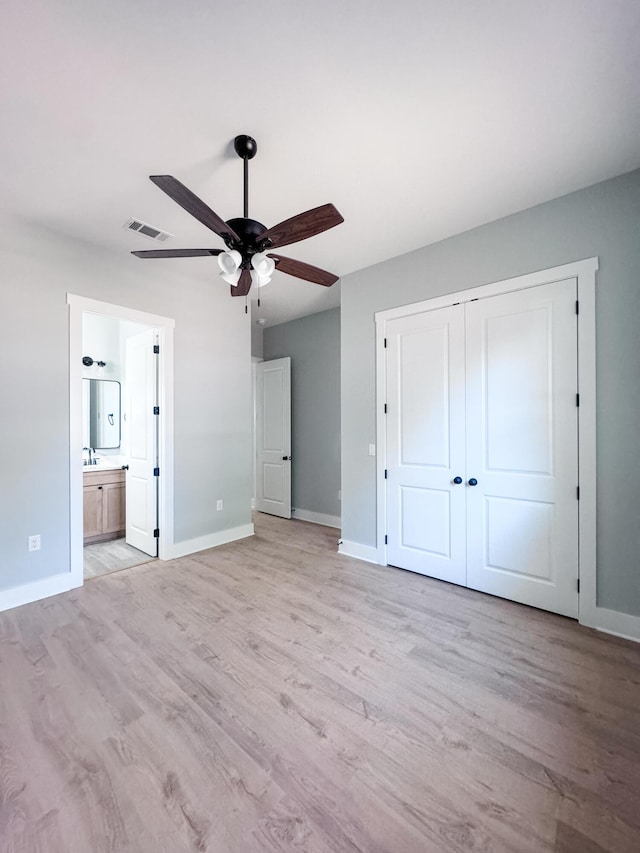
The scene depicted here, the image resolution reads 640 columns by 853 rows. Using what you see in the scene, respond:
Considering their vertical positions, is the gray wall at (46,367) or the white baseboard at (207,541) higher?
the gray wall at (46,367)

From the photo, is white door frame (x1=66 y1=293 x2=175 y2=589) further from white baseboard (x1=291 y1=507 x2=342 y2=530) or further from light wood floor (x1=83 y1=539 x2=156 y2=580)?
white baseboard (x1=291 y1=507 x2=342 y2=530)

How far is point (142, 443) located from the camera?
148 inches

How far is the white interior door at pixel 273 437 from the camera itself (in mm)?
5199

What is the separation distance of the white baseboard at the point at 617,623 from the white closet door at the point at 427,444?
87 centimetres

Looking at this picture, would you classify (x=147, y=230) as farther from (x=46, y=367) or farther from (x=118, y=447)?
(x=118, y=447)

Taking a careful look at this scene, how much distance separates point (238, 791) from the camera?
1.29 meters

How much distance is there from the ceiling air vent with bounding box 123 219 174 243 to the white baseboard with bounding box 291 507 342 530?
143 inches

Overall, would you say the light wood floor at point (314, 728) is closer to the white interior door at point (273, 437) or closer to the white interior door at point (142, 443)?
the white interior door at point (142, 443)

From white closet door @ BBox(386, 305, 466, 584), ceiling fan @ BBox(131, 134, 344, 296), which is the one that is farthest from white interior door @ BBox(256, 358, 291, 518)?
ceiling fan @ BBox(131, 134, 344, 296)

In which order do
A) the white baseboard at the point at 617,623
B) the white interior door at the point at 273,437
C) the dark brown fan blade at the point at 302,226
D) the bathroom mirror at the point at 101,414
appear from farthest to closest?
the white interior door at the point at 273,437 → the bathroom mirror at the point at 101,414 → the white baseboard at the point at 617,623 → the dark brown fan blade at the point at 302,226

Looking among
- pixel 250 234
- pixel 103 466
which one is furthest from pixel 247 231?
pixel 103 466

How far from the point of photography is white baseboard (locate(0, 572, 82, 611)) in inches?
102

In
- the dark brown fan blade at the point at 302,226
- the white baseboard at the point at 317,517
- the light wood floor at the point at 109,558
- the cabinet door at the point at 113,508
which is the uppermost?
the dark brown fan blade at the point at 302,226

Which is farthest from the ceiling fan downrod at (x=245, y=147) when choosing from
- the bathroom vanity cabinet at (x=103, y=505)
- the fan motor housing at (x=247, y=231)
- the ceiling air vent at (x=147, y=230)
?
the bathroom vanity cabinet at (x=103, y=505)
